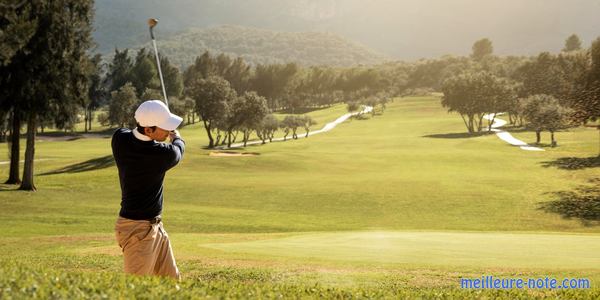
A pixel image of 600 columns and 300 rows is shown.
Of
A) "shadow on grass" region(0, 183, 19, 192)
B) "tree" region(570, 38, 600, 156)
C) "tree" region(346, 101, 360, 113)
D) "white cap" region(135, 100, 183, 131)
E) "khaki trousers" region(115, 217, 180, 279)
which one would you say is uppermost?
"tree" region(346, 101, 360, 113)

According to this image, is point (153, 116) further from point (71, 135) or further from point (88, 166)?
point (71, 135)

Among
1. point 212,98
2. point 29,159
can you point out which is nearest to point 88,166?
point 29,159

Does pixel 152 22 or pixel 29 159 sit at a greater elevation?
pixel 152 22

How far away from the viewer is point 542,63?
550ft

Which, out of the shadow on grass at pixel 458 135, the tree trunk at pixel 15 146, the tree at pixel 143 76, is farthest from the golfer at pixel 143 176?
the tree at pixel 143 76

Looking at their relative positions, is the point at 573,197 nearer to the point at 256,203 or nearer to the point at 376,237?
the point at 256,203

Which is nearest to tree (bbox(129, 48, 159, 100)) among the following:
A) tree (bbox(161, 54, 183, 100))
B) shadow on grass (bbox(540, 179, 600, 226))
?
tree (bbox(161, 54, 183, 100))

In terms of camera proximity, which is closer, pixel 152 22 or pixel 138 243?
pixel 138 243

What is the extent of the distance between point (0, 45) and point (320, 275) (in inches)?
1301

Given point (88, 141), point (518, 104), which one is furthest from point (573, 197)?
point (88, 141)

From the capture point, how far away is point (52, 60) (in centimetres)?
4378

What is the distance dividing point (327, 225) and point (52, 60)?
24.6 m

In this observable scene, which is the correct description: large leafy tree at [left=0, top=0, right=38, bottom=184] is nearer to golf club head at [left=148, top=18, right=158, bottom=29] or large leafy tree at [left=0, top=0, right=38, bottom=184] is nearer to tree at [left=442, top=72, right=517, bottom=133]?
golf club head at [left=148, top=18, right=158, bottom=29]

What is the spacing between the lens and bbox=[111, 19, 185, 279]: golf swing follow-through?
9.21m
